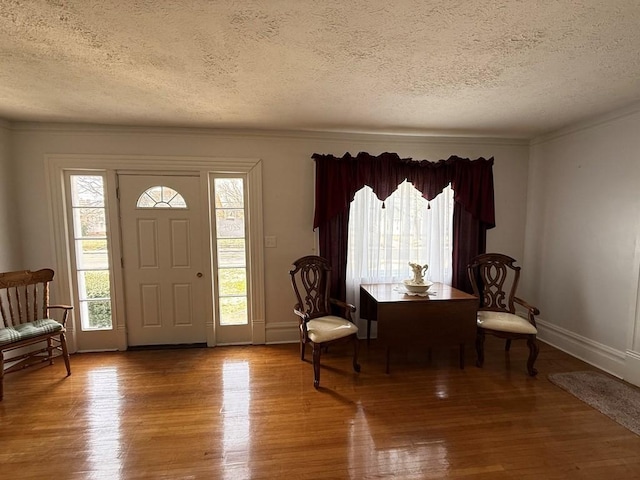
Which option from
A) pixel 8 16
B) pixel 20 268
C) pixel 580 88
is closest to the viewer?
pixel 8 16

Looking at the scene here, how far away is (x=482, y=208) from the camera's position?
341 cm

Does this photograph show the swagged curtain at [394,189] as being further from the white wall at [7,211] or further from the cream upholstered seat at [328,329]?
the white wall at [7,211]

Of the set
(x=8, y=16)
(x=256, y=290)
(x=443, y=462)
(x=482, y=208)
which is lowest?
(x=443, y=462)

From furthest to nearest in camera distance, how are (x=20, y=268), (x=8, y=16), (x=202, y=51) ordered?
(x=20, y=268) < (x=202, y=51) < (x=8, y=16)

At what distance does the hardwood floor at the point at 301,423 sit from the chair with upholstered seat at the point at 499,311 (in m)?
0.29

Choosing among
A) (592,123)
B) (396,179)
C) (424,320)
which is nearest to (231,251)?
(396,179)

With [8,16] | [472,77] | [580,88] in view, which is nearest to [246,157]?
[8,16]

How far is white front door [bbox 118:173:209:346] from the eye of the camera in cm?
313

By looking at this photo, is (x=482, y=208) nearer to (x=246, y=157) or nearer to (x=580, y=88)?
(x=580, y=88)

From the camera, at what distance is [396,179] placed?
10.8 ft

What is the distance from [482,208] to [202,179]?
3.13 meters

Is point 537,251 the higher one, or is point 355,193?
point 355,193

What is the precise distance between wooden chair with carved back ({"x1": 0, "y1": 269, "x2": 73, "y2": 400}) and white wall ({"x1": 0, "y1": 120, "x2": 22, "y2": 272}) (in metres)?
0.28

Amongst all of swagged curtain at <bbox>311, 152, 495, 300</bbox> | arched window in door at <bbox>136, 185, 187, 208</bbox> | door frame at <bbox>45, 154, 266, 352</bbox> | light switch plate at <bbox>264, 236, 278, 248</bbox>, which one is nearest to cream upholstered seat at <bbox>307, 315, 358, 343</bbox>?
swagged curtain at <bbox>311, 152, 495, 300</bbox>
